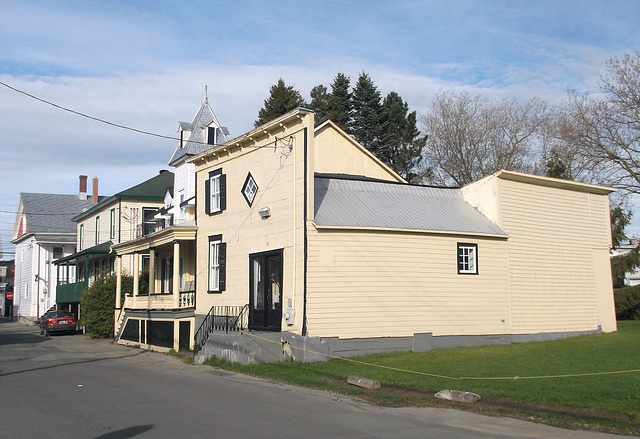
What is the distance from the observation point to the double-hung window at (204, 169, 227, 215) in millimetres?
23422

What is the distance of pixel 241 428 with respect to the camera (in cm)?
920

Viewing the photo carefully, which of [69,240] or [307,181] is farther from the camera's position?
[69,240]

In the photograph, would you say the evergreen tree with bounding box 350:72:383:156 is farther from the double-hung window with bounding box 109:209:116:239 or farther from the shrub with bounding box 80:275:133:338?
the shrub with bounding box 80:275:133:338

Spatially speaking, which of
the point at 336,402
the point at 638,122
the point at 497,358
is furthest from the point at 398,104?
the point at 336,402

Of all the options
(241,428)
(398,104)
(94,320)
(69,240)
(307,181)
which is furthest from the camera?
(69,240)

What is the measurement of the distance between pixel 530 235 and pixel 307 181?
29.5 ft

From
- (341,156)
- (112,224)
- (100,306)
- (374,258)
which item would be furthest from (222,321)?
(112,224)

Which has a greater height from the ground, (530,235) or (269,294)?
(530,235)

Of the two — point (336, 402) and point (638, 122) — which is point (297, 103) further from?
point (336, 402)

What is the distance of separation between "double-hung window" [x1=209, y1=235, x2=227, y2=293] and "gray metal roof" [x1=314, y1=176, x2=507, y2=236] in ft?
15.1

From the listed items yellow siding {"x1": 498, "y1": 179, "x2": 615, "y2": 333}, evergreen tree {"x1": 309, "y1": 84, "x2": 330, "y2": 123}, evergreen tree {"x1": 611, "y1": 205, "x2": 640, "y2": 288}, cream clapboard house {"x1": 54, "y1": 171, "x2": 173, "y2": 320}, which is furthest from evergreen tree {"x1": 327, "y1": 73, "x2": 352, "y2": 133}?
yellow siding {"x1": 498, "y1": 179, "x2": 615, "y2": 333}

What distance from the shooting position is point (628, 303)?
34.3m

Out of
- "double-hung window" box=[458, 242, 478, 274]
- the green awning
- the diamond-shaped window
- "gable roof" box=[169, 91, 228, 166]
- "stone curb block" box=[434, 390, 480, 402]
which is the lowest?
"stone curb block" box=[434, 390, 480, 402]

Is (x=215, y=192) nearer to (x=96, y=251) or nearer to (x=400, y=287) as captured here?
(x=400, y=287)
